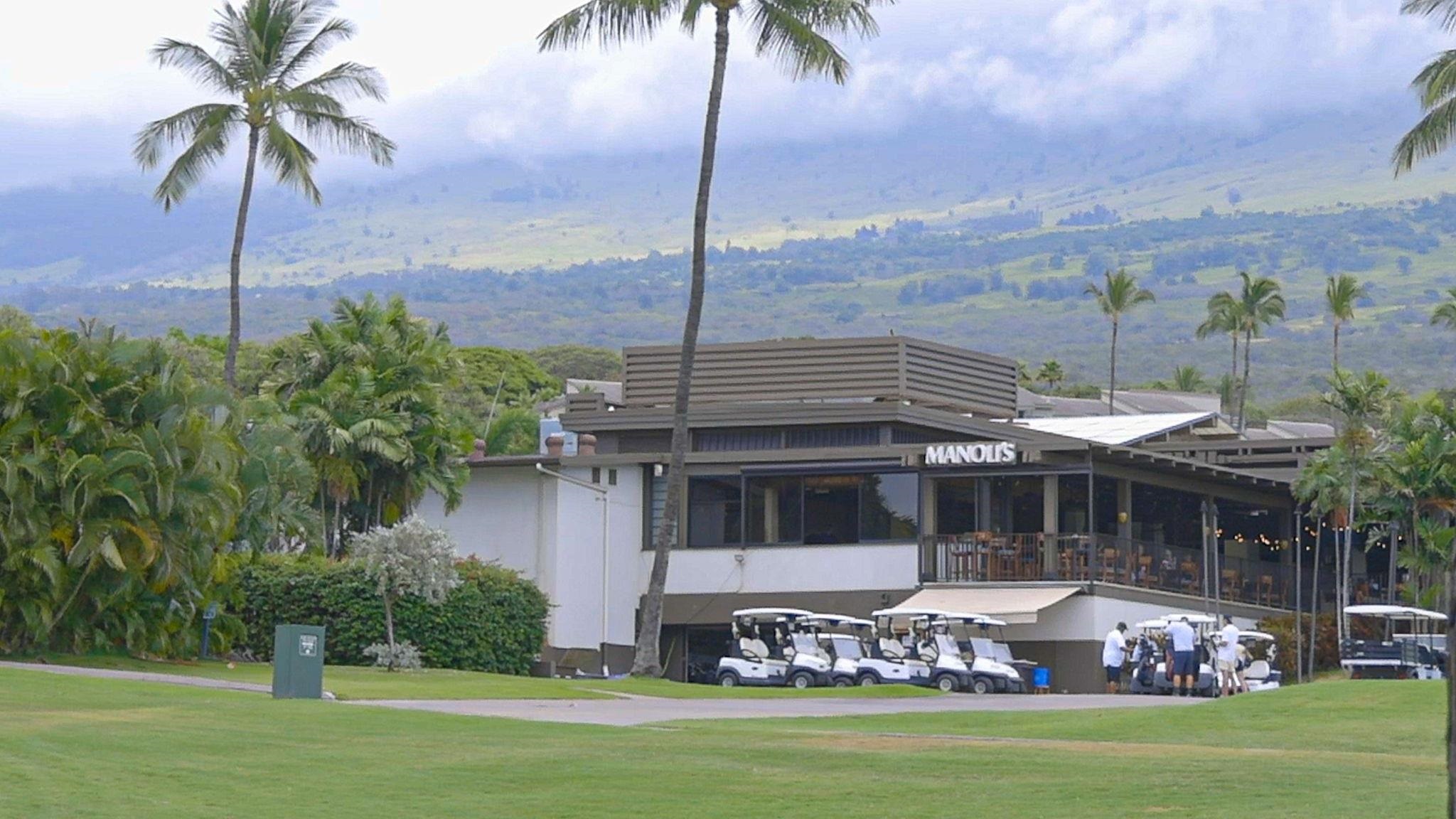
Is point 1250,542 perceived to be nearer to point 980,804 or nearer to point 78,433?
point 78,433

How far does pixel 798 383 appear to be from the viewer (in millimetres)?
49875

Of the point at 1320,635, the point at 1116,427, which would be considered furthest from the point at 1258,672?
the point at 1116,427

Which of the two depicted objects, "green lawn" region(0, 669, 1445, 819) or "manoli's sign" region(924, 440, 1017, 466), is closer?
"green lawn" region(0, 669, 1445, 819)

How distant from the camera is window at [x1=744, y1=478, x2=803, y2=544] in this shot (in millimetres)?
47438

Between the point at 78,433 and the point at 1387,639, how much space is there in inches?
1041

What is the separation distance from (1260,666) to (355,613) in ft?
53.1

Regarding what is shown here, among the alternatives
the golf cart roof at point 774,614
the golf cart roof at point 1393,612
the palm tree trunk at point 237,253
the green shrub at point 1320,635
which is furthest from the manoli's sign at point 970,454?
the palm tree trunk at point 237,253

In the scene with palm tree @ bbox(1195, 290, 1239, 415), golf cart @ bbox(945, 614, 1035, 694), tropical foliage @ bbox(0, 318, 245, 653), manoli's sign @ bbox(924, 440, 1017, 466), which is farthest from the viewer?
palm tree @ bbox(1195, 290, 1239, 415)

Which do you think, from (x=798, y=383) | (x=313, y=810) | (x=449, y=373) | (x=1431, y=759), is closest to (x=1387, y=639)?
(x=798, y=383)

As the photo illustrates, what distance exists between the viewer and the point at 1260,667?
4134cm

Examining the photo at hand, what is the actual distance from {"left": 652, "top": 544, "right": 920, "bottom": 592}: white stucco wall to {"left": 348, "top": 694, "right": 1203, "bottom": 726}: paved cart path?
8.93 meters

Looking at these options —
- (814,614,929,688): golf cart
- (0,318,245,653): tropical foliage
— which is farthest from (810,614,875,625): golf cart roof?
(0,318,245,653): tropical foliage

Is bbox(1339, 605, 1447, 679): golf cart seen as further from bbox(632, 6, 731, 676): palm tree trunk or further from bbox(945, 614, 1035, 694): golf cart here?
bbox(632, 6, 731, 676): palm tree trunk

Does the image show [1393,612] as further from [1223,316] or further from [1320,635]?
[1223,316]
